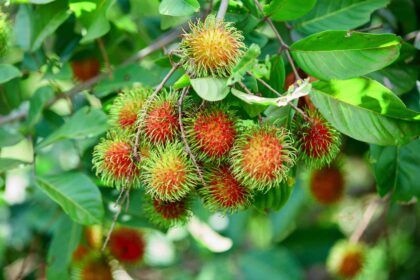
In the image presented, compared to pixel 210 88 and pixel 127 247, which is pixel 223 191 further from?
→ pixel 127 247

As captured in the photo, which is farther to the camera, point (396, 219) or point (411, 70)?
point (396, 219)

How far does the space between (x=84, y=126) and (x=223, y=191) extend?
0.57 metres

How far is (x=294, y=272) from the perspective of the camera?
2.49m

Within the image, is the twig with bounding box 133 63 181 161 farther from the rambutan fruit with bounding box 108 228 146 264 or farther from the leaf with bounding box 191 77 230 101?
the rambutan fruit with bounding box 108 228 146 264

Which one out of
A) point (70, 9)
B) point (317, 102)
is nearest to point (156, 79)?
point (70, 9)

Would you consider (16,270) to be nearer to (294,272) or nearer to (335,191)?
(294,272)

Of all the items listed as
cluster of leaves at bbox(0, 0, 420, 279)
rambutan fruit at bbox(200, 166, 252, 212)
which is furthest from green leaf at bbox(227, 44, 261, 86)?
rambutan fruit at bbox(200, 166, 252, 212)

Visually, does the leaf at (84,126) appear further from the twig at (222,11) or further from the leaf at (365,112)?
the leaf at (365,112)

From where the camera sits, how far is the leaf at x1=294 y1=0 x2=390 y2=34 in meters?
1.67

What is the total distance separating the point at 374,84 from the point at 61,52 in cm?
118

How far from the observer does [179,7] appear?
4.42ft

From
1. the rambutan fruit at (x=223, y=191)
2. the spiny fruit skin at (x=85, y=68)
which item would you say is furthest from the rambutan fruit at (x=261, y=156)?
the spiny fruit skin at (x=85, y=68)

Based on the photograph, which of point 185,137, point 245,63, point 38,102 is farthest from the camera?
point 38,102

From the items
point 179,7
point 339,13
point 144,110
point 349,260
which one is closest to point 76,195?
point 144,110
